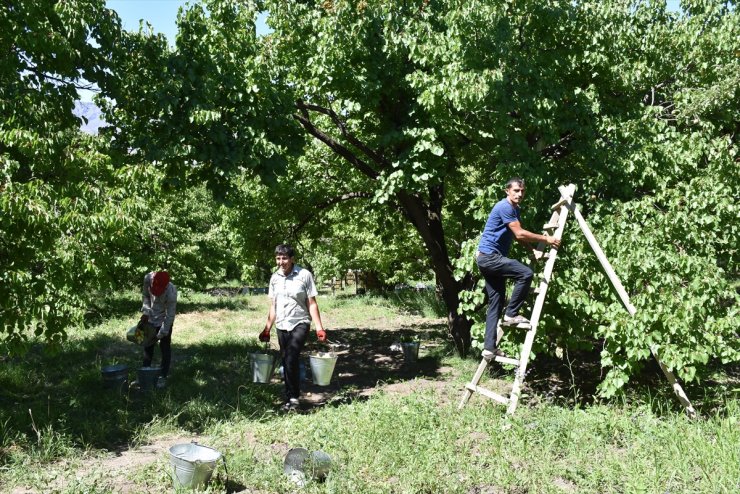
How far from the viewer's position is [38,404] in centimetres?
655

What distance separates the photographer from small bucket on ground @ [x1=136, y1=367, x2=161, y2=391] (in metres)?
7.28

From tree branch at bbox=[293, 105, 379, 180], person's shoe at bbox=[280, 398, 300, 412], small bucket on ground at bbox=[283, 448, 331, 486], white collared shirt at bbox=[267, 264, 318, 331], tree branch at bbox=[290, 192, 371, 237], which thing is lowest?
person's shoe at bbox=[280, 398, 300, 412]

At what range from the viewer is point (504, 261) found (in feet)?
18.7

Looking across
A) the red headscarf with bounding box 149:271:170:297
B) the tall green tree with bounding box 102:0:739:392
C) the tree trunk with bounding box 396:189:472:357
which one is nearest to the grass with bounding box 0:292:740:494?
the tall green tree with bounding box 102:0:739:392

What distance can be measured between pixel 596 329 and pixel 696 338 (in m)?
1.13

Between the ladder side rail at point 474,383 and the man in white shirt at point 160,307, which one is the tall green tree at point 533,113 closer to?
the ladder side rail at point 474,383

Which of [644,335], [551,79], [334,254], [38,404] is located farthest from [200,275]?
[644,335]

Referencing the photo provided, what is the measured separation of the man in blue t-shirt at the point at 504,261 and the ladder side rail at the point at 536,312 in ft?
0.32

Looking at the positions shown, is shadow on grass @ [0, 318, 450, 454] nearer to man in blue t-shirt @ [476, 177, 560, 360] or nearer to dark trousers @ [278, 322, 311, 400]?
dark trousers @ [278, 322, 311, 400]

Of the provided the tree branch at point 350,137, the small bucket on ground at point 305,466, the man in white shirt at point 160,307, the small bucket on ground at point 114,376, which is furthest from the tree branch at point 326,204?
the small bucket on ground at point 305,466

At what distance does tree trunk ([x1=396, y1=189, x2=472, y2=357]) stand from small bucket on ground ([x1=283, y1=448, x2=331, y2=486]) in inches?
223

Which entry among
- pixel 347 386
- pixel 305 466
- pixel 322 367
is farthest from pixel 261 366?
pixel 305 466

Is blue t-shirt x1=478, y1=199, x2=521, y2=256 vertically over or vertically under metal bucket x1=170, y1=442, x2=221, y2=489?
over

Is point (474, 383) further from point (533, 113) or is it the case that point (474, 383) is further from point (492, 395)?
point (533, 113)
